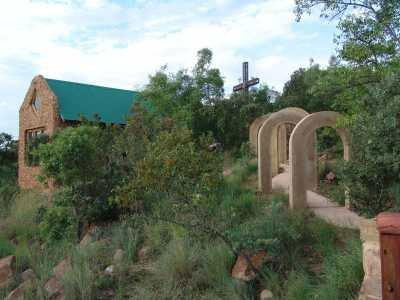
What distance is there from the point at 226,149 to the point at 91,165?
352 inches

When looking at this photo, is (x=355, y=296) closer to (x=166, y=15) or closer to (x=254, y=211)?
(x=254, y=211)

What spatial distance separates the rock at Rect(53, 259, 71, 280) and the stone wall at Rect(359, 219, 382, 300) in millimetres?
3981

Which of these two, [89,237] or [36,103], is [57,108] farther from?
[89,237]

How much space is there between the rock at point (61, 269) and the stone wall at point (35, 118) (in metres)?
10.4

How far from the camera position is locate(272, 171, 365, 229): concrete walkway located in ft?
20.3

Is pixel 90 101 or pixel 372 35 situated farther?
pixel 90 101

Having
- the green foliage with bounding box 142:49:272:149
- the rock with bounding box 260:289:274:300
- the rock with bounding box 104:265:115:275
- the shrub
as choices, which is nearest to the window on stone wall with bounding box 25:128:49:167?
→ the green foliage with bounding box 142:49:272:149

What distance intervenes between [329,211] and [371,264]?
3873 millimetres

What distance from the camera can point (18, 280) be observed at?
6.21 metres

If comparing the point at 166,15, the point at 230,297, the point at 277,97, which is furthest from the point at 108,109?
the point at 230,297

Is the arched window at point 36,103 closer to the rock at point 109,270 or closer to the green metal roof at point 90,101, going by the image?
the green metal roof at point 90,101

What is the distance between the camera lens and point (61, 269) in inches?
234

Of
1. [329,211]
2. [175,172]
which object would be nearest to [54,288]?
[175,172]

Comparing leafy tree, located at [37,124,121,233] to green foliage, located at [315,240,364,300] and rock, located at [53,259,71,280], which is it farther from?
green foliage, located at [315,240,364,300]
